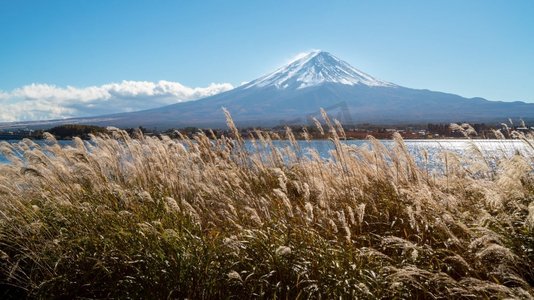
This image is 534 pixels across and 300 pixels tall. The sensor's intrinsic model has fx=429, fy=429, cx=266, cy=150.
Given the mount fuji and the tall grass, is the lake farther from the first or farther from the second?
the mount fuji

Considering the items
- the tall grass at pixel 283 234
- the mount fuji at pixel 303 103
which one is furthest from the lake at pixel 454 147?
the mount fuji at pixel 303 103

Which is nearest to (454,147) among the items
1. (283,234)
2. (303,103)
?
(283,234)

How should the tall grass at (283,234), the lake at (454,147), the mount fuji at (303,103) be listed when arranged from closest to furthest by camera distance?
the tall grass at (283,234) < the lake at (454,147) < the mount fuji at (303,103)

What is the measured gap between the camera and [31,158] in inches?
249

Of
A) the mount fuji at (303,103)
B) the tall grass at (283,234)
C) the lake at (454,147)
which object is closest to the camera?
the tall grass at (283,234)

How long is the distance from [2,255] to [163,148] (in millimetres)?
2369

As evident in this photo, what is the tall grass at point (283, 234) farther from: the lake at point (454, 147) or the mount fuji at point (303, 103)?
the mount fuji at point (303, 103)

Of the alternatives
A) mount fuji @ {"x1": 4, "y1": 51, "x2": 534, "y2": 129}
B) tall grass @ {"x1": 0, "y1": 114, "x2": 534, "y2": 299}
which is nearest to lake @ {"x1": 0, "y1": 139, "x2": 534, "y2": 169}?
tall grass @ {"x1": 0, "y1": 114, "x2": 534, "y2": 299}

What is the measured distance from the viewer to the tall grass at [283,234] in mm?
3473

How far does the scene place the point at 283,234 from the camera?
13.7 ft

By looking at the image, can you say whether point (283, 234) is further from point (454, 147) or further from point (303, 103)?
point (303, 103)

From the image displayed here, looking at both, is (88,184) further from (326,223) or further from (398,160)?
(398,160)

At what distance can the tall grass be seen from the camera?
137 inches

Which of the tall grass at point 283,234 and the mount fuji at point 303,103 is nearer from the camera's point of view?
the tall grass at point 283,234
